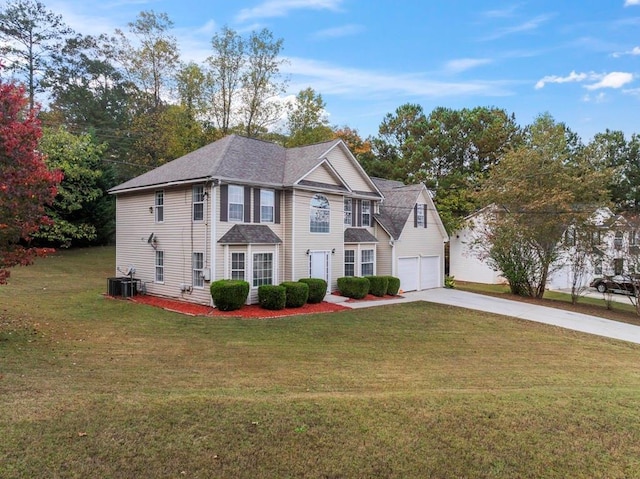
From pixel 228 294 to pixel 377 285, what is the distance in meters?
8.14

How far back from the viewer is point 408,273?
22.9m

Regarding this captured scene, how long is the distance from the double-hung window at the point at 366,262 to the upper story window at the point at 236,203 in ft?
24.2

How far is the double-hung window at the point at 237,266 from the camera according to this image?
51.2ft

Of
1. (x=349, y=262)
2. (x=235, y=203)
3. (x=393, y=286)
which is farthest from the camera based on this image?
(x=393, y=286)

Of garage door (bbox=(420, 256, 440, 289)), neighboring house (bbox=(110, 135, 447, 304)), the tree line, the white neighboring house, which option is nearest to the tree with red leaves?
neighboring house (bbox=(110, 135, 447, 304))

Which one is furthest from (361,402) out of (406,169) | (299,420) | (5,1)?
(5,1)

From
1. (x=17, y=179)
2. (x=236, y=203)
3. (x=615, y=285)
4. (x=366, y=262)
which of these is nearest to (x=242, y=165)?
(x=236, y=203)

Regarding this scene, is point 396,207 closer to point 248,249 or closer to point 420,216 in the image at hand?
point 420,216

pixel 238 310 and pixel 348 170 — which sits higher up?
pixel 348 170

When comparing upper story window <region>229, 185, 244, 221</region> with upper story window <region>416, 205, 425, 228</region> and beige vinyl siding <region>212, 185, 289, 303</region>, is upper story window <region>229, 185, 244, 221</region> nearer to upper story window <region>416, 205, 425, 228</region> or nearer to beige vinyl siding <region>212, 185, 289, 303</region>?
beige vinyl siding <region>212, 185, 289, 303</region>

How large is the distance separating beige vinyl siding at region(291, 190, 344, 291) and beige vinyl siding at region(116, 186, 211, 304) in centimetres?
392

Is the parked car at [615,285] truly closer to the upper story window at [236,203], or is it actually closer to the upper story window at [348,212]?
the upper story window at [348,212]

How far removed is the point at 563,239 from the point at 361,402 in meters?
20.5

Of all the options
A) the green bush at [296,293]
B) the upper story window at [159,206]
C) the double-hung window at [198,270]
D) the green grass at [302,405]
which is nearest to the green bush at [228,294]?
the double-hung window at [198,270]
